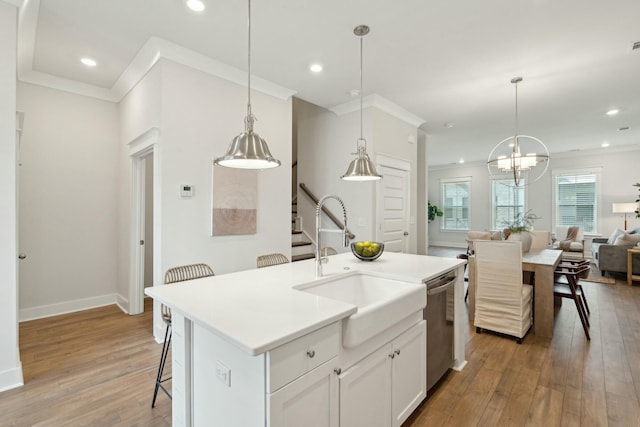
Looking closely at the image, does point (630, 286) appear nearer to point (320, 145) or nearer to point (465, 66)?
point (465, 66)

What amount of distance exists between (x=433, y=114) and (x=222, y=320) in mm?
5012

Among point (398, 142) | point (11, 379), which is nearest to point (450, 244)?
point (398, 142)

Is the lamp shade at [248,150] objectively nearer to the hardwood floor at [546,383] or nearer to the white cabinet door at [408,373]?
the white cabinet door at [408,373]

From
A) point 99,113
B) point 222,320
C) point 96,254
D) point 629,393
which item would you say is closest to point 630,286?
A: point 629,393

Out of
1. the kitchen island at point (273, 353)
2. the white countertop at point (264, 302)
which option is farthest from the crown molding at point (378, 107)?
the kitchen island at point (273, 353)

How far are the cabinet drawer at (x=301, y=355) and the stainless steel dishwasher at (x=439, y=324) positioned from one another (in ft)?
3.22

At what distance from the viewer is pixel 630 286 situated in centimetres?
514

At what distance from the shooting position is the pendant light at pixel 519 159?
403cm

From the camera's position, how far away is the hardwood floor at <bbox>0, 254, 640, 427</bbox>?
1.97m

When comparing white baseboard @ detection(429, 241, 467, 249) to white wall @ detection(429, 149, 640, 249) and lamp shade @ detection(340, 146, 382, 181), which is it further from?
lamp shade @ detection(340, 146, 382, 181)

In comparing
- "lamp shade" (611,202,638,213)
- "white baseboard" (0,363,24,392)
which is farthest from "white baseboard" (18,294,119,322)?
"lamp shade" (611,202,638,213)

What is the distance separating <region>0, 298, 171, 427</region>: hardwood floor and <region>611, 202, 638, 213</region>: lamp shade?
9.57 m

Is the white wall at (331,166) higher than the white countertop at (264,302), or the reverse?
the white wall at (331,166)

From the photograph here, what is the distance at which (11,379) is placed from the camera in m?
2.29
